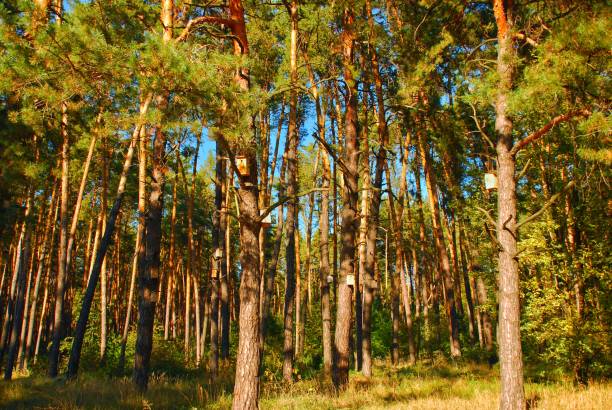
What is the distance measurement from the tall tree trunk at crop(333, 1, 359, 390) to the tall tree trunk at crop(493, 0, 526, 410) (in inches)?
102

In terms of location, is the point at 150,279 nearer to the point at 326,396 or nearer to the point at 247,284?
the point at 247,284

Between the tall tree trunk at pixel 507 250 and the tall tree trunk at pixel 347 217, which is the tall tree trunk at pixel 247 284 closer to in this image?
the tall tree trunk at pixel 347 217

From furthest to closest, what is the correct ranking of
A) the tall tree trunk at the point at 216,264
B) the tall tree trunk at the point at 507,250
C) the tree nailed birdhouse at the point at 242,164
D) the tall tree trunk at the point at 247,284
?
the tall tree trunk at the point at 216,264, the tall tree trunk at the point at 507,250, the tree nailed birdhouse at the point at 242,164, the tall tree trunk at the point at 247,284

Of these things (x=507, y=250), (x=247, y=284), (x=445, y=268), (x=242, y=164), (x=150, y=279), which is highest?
(x=242, y=164)

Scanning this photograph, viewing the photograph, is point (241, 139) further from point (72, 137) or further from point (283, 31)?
point (72, 137)

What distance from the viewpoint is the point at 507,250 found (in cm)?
647

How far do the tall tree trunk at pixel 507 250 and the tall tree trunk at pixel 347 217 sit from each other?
102 inches

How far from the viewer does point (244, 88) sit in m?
6.05

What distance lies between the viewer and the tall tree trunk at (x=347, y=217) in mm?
8023

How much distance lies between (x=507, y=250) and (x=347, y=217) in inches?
121

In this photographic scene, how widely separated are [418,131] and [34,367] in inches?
642

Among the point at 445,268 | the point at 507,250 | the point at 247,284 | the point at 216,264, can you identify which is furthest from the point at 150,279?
the point at 445,268

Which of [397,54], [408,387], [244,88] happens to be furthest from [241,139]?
[408,387]

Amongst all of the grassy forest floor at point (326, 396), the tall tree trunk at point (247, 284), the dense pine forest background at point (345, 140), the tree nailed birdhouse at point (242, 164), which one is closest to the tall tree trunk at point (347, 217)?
the dense pine forest background at point (345, 140)
